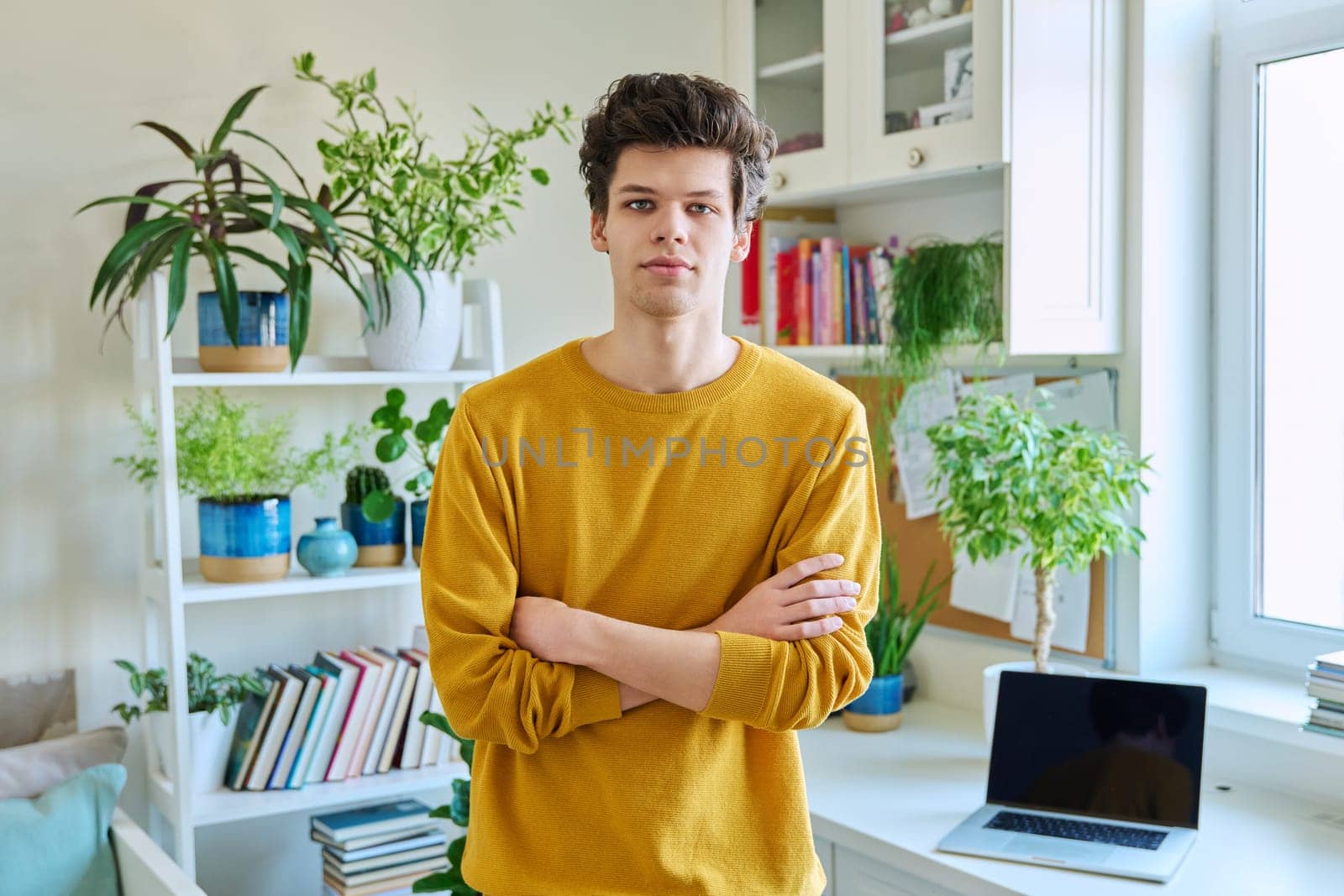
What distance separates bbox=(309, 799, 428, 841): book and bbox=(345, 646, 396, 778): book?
0.33ft

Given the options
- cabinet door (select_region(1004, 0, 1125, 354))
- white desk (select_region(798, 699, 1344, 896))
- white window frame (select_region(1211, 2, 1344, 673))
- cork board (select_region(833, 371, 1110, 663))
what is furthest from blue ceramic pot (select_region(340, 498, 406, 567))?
white window frame (select_region(1211, 2, 1344, 673))

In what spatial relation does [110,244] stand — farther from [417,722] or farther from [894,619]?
[894,619]

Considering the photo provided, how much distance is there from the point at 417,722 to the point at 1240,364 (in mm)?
1689

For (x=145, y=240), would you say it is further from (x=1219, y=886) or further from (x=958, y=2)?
(x=1219, y=886)

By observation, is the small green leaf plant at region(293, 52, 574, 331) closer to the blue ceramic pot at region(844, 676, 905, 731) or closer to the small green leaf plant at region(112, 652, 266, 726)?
the small green leaf plant at region(112, 652, 266, 726)

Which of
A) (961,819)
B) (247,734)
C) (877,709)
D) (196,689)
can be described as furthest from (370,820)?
(961,819)

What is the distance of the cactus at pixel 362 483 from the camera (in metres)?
2.44

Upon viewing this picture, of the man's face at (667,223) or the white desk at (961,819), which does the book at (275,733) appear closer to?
the white desk at (961,819)

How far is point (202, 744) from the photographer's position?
2260 mm

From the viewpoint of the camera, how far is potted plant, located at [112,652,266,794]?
224cm

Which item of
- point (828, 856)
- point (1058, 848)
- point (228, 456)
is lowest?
point (828, 856)

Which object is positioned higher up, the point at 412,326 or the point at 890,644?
the point at 412,326

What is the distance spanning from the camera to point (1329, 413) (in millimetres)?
2289

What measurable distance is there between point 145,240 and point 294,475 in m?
0.54
